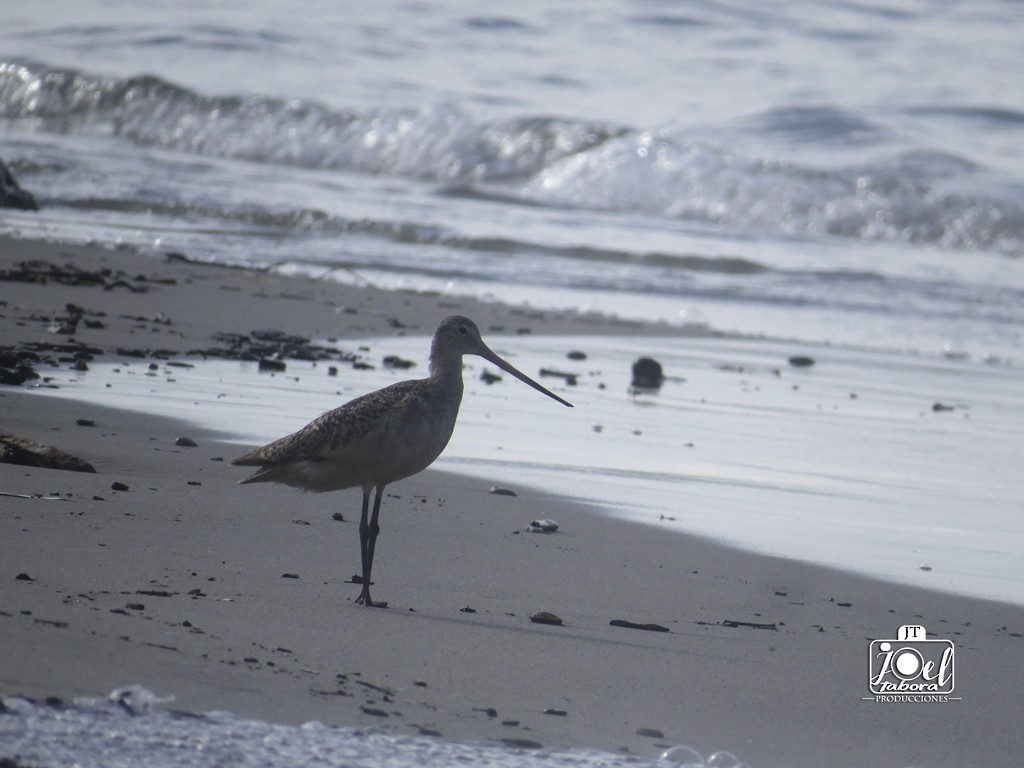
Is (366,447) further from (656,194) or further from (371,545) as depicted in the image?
(656,194)

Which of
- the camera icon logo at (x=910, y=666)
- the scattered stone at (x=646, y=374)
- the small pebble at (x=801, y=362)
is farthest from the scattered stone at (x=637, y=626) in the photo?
the small pebble at (x=801, y=362)

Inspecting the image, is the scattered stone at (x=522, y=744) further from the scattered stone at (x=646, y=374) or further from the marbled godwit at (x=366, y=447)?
the scattered stone at (x=646, y=374)

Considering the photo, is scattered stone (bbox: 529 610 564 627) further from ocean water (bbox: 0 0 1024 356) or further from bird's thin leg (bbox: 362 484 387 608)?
ocean water (bbox: 0 0 1024 356)

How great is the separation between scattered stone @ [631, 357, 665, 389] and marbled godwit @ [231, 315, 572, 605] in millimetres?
4103

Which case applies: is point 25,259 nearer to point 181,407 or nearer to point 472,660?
point 181,407

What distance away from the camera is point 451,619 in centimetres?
383

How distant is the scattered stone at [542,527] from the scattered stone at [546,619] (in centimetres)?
104

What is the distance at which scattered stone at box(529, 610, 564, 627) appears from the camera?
388cm

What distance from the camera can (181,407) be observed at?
6293 mm

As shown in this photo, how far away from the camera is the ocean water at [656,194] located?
253 inches

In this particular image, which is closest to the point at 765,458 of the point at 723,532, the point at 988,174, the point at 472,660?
the point at 723,532

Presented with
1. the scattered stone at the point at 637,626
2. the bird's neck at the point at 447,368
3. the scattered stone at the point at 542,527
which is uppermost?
the bird's neck at the point at 447,368

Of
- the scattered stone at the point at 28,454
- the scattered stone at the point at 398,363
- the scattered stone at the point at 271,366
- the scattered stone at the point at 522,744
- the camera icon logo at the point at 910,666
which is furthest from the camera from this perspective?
the scattered stone at the point at 398,363

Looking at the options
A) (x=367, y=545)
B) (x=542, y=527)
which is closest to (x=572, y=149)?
(x=542, y=527)
